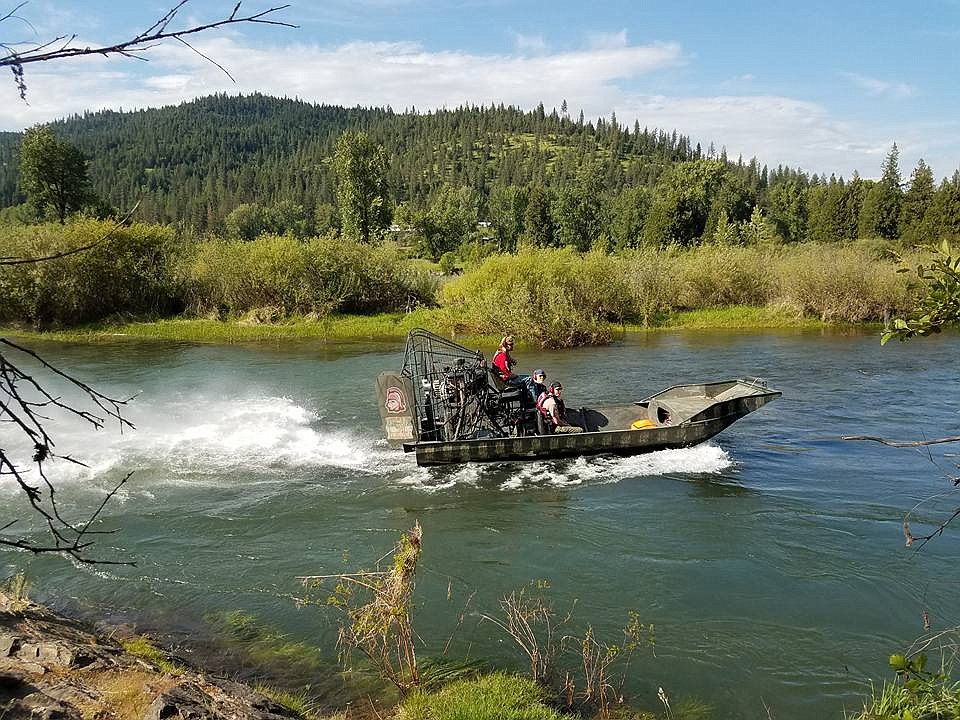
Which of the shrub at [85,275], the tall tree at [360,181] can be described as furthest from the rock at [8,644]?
the tall tree at [360,181]

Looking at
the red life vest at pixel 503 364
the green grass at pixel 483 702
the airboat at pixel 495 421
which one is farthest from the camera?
the red life vest at pixel 503 364

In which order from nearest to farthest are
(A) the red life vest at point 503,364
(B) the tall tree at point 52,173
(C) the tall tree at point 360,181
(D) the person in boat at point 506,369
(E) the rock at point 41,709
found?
(E) the rock at point 41,709, (D) the person in boat at point 506,369, (A) the red life vest at point 503,364, (B) the tall tree at point 52,173, (C) the tall tree at point 360,181

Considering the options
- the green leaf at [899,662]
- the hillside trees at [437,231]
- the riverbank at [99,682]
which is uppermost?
the hillside trees at [437,231]

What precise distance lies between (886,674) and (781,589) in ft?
6.72

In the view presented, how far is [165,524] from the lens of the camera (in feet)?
42.0

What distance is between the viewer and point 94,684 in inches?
256

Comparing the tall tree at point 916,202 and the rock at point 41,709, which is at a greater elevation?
Answer: the tall tree at point 916,202

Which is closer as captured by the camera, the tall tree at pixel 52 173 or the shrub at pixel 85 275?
the shrub at pixel 85 275

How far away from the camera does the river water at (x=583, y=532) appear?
29.9 ft

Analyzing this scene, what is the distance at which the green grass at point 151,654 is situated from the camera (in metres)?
7.48

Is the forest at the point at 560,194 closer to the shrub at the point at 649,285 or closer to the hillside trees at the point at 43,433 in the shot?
the hillside trees at the point at 43,433

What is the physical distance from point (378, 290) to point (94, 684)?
35.6 meters

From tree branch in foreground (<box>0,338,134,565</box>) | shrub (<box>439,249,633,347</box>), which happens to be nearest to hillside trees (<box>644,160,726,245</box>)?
shrub (<box>439,249,633,347</box>)

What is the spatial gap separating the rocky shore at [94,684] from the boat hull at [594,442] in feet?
26.8
